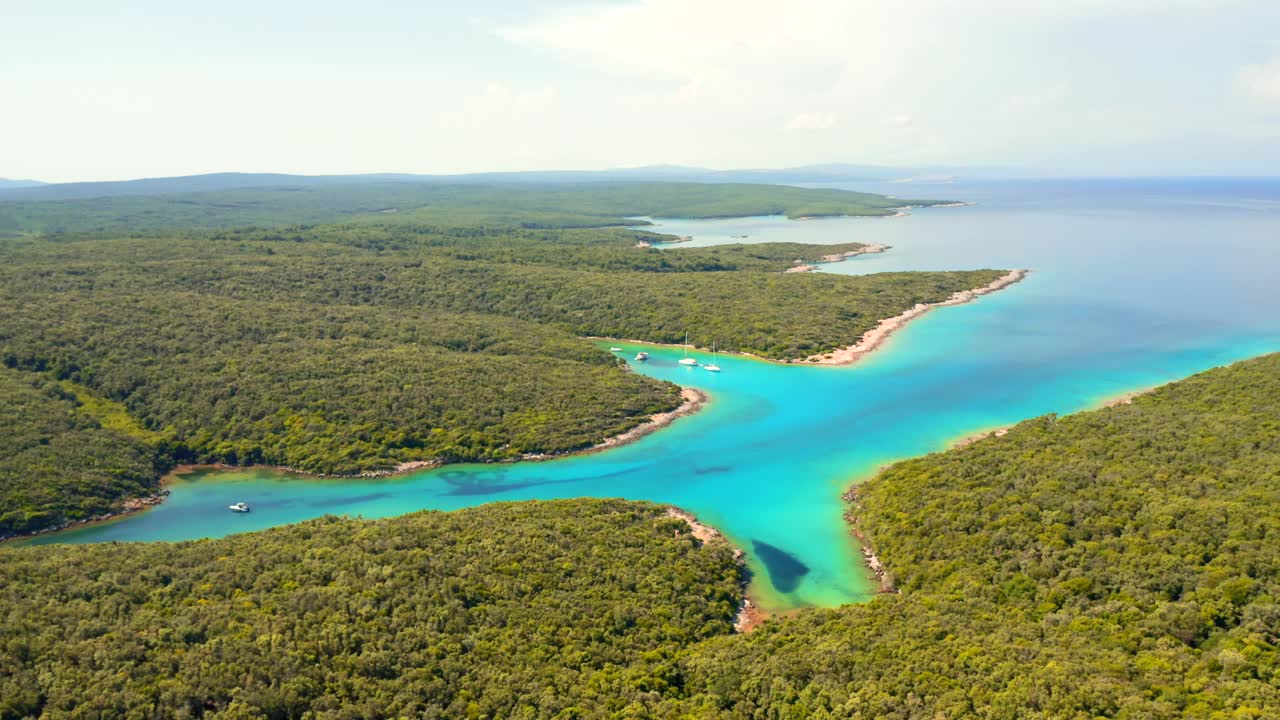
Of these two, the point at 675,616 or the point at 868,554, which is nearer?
the point at 675,616

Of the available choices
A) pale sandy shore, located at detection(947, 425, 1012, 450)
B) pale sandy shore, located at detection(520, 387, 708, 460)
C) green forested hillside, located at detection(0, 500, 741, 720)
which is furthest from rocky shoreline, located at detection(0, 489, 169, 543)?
pale sandy shore, located at detection(947, 425, 1012, 450)

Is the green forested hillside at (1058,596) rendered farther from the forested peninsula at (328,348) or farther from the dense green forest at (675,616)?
the forested peninsula at (328,348)

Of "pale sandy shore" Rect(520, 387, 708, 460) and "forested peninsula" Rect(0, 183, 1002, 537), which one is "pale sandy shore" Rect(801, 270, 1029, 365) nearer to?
"forested peninsula" Rect(0, 183, 1002, 537)

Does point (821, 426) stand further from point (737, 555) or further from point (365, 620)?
point (365, 620)

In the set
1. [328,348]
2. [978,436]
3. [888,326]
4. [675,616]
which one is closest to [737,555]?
[675,616]

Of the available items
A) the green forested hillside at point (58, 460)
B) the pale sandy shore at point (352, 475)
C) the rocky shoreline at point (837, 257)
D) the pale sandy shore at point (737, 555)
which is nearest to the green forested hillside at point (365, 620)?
the pale sandy shore at point (737, 555)
